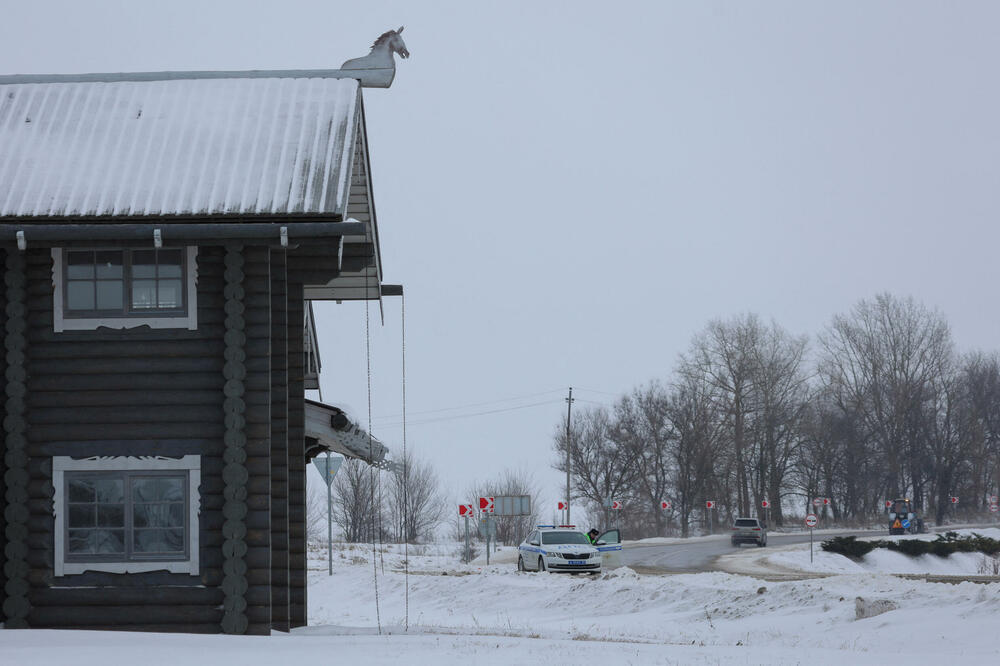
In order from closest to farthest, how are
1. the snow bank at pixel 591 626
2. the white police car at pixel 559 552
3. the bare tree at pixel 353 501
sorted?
the snow bank at pixel 591 626
the white police car at pixel 559 552
the bare tree at pixel 353 501

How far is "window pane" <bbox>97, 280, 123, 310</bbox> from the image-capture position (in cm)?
1444

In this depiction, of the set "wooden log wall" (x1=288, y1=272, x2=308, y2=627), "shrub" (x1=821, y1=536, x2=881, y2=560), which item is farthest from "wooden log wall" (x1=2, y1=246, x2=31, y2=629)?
"shrub" (x1=821, y1=536, x2=881, y2=560)

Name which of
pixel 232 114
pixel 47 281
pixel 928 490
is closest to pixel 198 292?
pixel 47 281

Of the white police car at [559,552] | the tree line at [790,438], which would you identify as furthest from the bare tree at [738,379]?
the white police car at [559,552]

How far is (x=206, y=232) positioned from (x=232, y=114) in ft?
9.51

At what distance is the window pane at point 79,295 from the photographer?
1444cm

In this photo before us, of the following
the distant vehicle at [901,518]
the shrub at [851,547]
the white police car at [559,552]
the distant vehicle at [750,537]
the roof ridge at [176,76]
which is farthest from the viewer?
the distant vehicle at [901,518]

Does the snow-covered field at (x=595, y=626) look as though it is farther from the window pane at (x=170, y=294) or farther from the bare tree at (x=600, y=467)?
the bare tree at (x=600, y=467)

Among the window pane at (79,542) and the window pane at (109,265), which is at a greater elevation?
the window pane at (109,265)

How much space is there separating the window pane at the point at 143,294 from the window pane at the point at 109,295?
17cm

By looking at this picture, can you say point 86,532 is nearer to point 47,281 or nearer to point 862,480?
point 47,281

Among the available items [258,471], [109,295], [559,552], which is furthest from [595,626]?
[559,552]

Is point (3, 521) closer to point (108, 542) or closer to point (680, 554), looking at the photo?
point (108, 542)

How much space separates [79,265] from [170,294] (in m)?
1.20
